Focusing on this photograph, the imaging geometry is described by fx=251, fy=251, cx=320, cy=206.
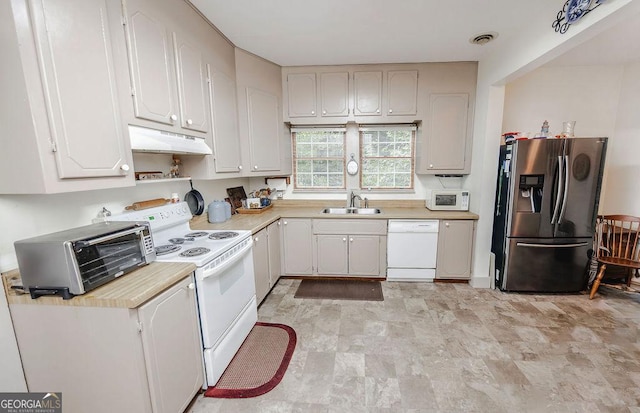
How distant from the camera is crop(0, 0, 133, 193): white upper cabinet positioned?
0.98m

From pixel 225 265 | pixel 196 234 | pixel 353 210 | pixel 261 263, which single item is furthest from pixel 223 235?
pixel 353 210

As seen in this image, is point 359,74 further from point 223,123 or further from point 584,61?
point 584,61

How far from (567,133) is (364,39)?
231 centimetres

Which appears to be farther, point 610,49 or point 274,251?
point 274,251

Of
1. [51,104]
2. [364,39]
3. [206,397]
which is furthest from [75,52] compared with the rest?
[364,39]

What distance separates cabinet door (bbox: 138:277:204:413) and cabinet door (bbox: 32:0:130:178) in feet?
2.32

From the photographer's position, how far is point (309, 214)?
3.08 metres

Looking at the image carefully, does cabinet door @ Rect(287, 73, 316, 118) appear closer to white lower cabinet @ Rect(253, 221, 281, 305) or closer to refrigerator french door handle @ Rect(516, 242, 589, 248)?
white lower cabinet @ Rect(253, 221, 281, 305)

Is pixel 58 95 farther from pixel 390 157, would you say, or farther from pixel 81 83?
pixel 390 157

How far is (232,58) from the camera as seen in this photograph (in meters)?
2.50

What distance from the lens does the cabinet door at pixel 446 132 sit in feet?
9.65

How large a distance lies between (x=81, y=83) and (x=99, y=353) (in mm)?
1230

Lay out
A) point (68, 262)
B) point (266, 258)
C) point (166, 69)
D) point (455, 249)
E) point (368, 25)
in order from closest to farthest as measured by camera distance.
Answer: point (68, 262), point (166, 69), point (368, 25), point (266, 258), point (455, 249)

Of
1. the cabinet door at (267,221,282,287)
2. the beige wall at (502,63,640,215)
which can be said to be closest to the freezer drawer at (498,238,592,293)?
the beige wall at (502,63,640,215)
